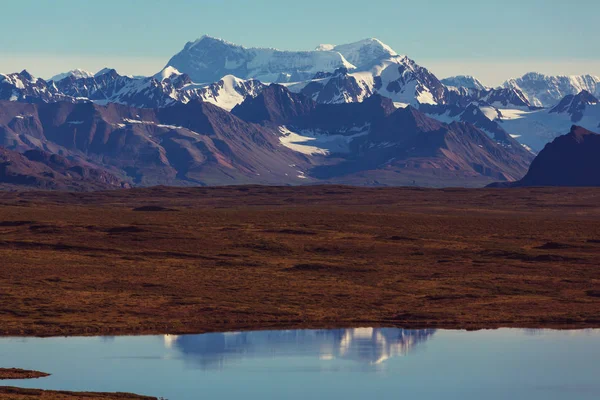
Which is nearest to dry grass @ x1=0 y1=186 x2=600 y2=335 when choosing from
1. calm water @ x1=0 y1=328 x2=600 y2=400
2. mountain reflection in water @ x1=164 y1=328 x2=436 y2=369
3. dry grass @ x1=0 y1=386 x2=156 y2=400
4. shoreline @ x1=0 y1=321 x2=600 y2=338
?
shoreline @ x1=0 y1=321 x2=600 y2=338

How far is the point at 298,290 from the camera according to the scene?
12062 cm

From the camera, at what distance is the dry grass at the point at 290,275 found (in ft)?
345

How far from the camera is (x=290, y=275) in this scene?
133 meters

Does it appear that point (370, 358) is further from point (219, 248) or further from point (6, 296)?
point (219, 248)

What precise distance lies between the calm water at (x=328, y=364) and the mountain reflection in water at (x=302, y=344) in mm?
84

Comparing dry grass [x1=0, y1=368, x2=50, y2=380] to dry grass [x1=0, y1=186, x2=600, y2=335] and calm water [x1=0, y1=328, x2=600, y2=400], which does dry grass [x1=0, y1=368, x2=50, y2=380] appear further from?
dry grass [x1=0, y1=186, x2=600, y2=335]

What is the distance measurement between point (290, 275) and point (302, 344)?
131 feet

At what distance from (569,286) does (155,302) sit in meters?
45.2

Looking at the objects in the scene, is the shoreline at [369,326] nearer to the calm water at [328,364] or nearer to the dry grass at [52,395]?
the calm water at [328,364]

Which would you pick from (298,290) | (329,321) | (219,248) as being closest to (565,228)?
(219,248)

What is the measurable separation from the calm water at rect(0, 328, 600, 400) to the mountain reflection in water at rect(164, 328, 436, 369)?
0.08 metres

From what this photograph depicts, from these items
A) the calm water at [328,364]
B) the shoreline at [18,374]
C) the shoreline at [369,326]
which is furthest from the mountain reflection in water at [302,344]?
the shoreline at [18,374]

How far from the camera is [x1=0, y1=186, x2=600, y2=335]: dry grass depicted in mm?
105062

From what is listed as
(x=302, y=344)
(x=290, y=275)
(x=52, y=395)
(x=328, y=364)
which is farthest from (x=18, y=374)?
(x=290, y=275)
